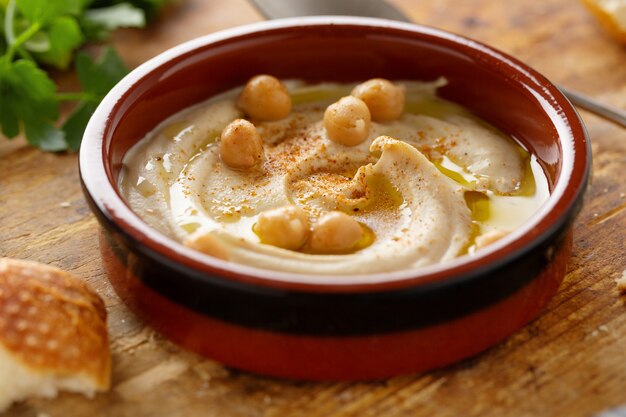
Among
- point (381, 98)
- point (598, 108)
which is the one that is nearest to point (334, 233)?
point (381, 98)

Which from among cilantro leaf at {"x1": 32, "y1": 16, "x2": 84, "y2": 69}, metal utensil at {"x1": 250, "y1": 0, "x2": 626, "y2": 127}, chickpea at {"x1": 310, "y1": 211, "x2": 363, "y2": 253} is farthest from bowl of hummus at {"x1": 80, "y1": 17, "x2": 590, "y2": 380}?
cilantro leaf at {"x1": 32, "y1": 16, "x2": 84, "y2": 69}

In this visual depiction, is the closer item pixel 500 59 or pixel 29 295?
pixel 29 295

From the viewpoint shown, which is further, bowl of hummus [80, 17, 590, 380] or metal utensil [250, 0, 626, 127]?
metal utensil [250, 0, 626, 127]

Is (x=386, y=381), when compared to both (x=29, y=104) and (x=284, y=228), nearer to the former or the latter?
(x=284, y=228)

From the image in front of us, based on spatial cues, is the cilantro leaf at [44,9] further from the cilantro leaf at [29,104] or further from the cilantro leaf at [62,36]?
the cilantro leaf at [29,104]

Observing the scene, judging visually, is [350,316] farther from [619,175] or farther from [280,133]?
[619,175]

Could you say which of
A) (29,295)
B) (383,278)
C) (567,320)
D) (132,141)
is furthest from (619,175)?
(29,295)

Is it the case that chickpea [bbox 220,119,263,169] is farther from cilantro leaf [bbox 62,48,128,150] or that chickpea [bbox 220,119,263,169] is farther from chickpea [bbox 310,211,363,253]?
cilantro leaf [bbox 62,48,128,150]
